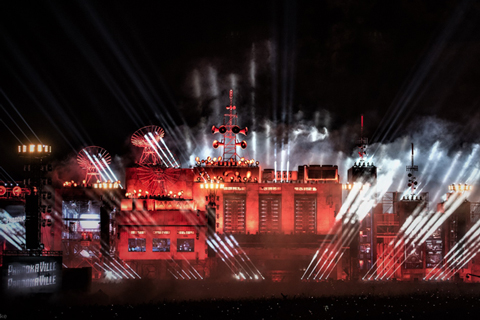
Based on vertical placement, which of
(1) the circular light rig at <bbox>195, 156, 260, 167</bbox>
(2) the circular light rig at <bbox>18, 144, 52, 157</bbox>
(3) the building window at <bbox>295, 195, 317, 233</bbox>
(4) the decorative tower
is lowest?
(3) the building window at <bbox>295, 195, 317, 233</bbox>

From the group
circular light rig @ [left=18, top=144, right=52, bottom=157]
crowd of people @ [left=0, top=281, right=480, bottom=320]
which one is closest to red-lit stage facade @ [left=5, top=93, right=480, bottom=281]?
crowd of people @ [left=0, top=281, right=480, bottom=320]

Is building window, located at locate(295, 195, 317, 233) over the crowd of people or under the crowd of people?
over

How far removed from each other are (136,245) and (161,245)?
283 centimetres

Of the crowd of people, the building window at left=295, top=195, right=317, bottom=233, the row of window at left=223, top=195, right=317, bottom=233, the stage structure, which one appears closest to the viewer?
the crowd of people

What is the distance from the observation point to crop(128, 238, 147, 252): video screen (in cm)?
5581

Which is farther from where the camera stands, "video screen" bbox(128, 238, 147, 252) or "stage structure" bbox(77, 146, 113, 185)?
"stage structure" bbox(77, 146, 113, 185)

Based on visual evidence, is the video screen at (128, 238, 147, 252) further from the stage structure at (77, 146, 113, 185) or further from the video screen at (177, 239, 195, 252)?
the stage structure at (77, 146, 113, 185)

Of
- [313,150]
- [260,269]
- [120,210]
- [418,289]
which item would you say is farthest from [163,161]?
[418,289]

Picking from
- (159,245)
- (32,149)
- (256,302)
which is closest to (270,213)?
(159,245)

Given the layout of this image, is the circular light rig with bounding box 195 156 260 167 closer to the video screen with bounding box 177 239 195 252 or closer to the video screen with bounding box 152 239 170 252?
the video screen with bounding box 177 239 195 252

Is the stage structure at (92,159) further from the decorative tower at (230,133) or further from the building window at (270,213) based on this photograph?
the building window at (270,213)

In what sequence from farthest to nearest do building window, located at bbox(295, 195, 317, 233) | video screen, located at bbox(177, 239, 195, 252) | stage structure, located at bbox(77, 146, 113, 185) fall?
stage structure, located at bbox(77, 146, 113, 185), building window, located at bbox(295, 195, 317, 233), video screen, located at bbox(177, 239, 195, 252)

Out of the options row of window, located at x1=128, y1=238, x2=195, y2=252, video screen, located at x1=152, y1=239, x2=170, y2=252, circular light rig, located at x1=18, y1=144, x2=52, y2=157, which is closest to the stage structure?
row of window, located at x1=128, y1=238, x2=195, y2=252

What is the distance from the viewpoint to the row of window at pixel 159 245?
183 ft
